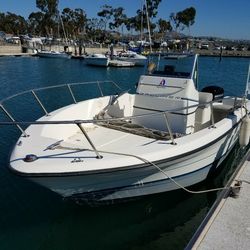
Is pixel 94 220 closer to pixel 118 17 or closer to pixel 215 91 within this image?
pixel 215 91

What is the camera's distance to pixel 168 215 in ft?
21.1

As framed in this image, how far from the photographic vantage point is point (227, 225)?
4.86 metres

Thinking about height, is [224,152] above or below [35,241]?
above

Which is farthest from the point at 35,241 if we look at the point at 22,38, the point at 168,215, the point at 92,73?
the point at 22,38

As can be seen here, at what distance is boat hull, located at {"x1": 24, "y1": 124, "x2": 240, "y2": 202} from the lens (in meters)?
5.31

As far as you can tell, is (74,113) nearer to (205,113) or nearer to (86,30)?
(205,113)

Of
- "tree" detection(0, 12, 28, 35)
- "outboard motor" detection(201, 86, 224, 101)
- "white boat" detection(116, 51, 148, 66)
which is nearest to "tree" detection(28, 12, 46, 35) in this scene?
"tree" detection(0, 12, 28, 35)

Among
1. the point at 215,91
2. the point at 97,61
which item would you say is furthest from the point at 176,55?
the point at 97,61

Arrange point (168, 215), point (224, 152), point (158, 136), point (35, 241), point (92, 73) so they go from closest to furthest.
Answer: point (35, 241), point (168, 215), point (158, 136), point (224, 152), point (92, 73)

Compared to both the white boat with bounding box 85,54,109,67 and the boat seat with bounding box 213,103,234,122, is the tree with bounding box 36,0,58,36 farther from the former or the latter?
the boat seat with bounding box 213,103,234,122

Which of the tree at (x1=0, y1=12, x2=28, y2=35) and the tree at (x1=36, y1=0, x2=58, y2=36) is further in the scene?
the tree at (x1=0, y1=12, x2=28, y2=35)

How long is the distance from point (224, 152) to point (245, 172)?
988 millimetres

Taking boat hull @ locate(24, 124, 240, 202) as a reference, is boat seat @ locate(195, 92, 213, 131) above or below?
above

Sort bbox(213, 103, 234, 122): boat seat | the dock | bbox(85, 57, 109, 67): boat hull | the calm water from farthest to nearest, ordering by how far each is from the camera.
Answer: bbox(85, 57, 109, 67): boat hull → bbox(213, 103, 234, 122): boat seat → the calm water → the dock
